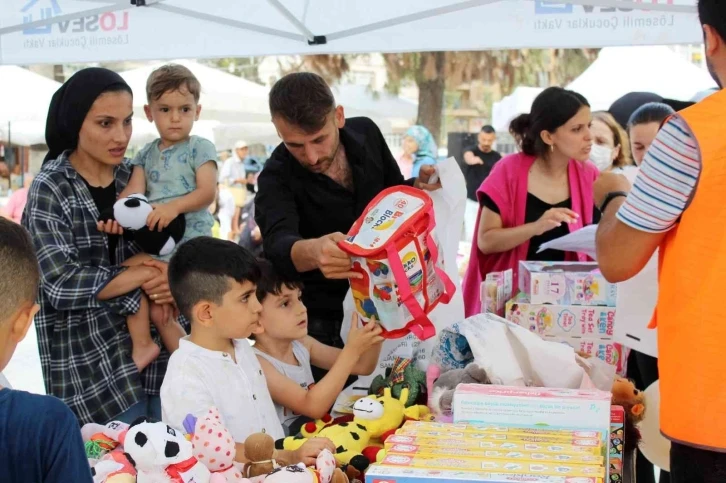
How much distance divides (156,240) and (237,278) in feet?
1.83

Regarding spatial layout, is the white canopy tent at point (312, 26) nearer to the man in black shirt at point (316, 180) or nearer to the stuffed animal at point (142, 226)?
the man in black shirt at point (316, 180)

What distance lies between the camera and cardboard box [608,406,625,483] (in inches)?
83.6

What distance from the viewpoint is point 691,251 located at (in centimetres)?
170

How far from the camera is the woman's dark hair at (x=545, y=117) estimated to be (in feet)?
11.4

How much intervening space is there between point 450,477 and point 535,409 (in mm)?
458

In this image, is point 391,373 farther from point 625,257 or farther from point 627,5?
point 627,5

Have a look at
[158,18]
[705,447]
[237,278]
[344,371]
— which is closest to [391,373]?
[344,371]

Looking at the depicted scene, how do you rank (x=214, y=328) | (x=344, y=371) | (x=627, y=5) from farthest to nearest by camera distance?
1. (x=627, y=5)
2. (x=344, y=371)
3. (x=214, y=328)

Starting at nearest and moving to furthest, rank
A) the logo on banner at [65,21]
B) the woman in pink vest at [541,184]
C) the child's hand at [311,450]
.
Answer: the child's hand at [311,450] < the woman in pink vest at [541,184] < the logo on banner at [65,21]

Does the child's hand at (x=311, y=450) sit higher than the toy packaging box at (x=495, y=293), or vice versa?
the toy packaging box at (x=495, y=293)

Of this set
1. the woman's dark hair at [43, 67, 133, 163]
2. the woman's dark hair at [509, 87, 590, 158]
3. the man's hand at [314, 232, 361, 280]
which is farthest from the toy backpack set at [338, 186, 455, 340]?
the woman's dark hair at [509, 87, 590, 158]

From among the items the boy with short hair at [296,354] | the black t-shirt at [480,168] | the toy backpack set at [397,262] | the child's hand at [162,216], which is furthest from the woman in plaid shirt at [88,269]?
the black t-shirt at [480,168]

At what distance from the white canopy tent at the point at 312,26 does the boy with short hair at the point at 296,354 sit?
151 centimetres

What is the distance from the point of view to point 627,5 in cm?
353
